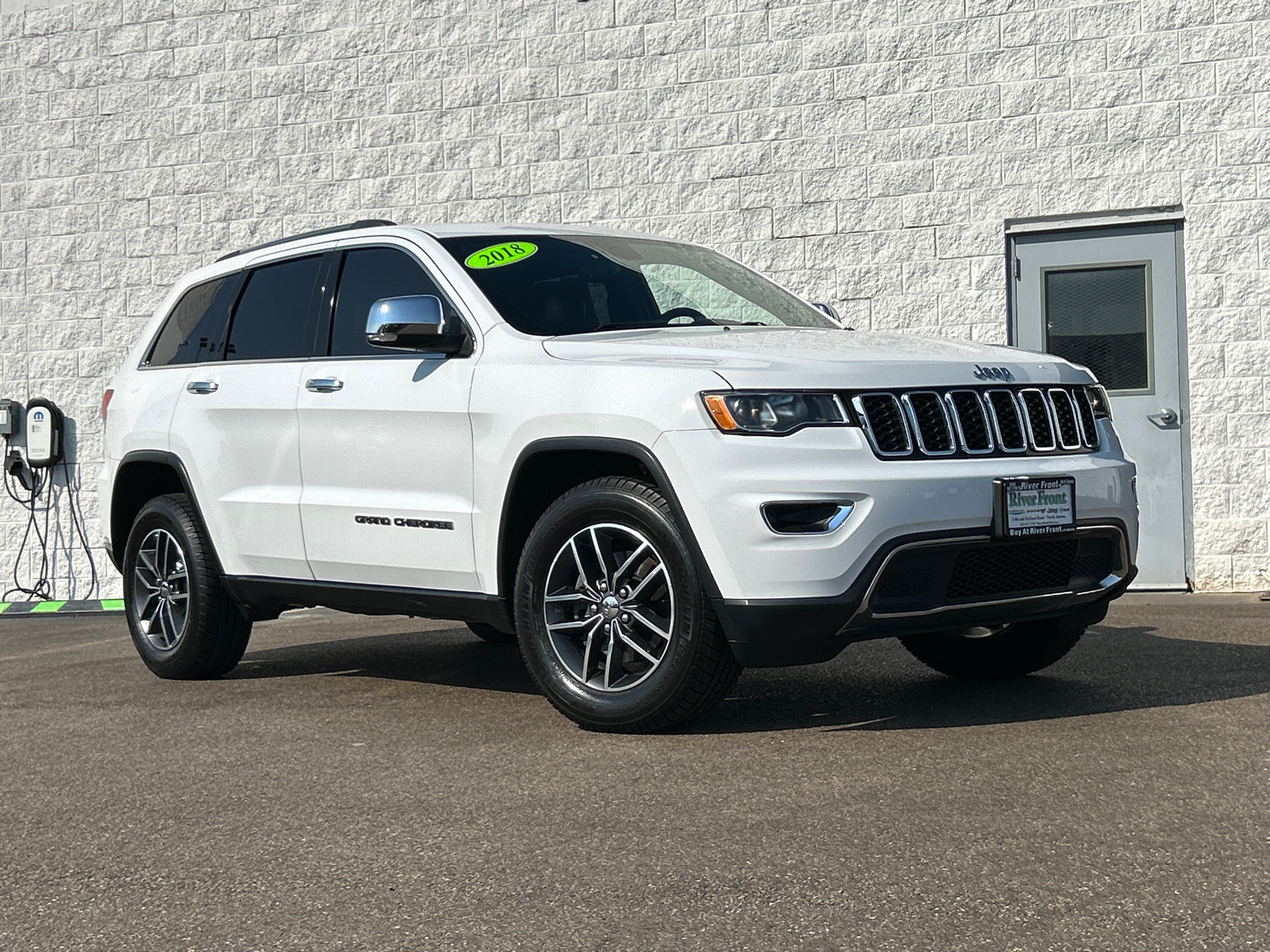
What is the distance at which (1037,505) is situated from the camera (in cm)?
508

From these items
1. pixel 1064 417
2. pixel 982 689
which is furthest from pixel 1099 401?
pixel 982 689

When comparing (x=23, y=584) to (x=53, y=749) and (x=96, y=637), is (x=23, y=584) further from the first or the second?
(x=53, y=749)

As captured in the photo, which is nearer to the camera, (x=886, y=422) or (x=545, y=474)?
(x=886, y=422)

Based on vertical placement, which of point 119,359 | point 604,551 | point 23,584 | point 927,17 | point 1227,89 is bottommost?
point 23,584

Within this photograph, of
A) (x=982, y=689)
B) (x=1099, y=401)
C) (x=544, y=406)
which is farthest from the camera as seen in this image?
(x=982, y=689)

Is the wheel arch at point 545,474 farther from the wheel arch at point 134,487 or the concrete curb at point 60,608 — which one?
the concrete curb at point 60,608

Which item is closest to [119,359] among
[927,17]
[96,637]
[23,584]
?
[23,584]

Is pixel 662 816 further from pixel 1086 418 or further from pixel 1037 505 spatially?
pixel 1086 418

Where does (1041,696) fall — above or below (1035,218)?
below

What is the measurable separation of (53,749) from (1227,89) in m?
8.06

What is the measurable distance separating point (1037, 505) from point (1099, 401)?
31.9 inches

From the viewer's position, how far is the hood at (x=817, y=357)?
487 cm

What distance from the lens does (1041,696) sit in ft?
18.7

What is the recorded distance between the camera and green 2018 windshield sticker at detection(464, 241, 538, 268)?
6016mm
